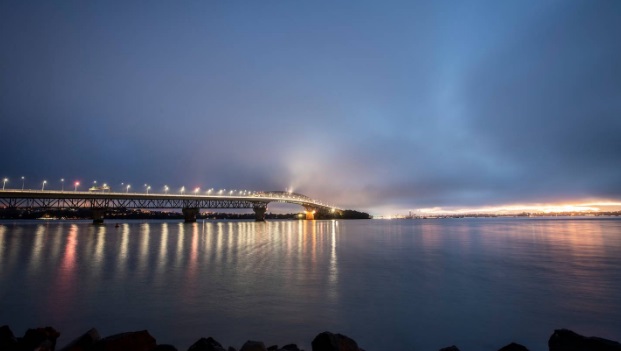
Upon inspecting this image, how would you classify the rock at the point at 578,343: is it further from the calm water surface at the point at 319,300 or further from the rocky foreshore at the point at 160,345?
the calm water surface at the point at 319,300

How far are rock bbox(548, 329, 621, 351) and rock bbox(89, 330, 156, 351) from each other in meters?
8.67

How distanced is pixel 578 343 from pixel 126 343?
940 centimetres

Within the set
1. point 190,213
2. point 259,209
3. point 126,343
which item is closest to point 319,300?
point 126,343

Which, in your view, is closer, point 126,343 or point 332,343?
point 332,343

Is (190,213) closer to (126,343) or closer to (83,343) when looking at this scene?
(83,343)

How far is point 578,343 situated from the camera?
7.12 m

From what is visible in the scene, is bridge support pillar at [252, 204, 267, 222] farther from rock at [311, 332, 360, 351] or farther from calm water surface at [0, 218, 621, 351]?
rock at [311, 332, 360, 351]

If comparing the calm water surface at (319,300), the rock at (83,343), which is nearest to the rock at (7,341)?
the rock at (83,343)

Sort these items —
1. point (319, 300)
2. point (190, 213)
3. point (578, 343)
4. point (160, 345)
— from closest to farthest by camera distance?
point (160, 345)
point (578, 343)
point (319, 300)
point (190, 213)

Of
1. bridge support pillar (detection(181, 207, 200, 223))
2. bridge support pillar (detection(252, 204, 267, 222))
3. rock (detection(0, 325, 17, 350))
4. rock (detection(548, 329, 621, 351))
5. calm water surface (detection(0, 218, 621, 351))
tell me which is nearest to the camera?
rock (detection(548, 329, 621, 351))

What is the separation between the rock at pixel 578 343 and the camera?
6.80 meters

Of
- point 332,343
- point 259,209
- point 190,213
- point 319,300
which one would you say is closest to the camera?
point 332,343

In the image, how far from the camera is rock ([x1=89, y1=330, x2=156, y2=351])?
6.88 meters

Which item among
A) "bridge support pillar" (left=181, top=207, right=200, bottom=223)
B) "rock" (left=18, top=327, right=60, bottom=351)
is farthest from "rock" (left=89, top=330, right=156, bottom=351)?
"bridge support pillar" (left=181, top=207, right=200, bottom=223)
